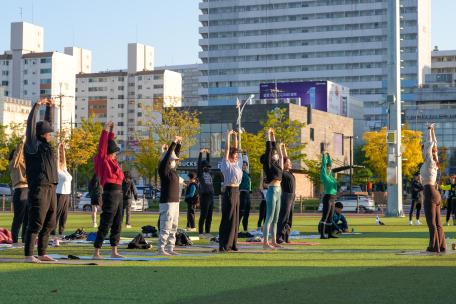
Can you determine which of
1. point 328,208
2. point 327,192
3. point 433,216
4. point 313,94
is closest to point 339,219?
point 328,208

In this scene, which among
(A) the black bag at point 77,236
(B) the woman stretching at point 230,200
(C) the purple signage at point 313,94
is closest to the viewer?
(B) the woman stretching at point 230,200

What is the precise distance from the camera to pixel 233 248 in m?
16.9

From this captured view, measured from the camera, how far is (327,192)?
2178 cm

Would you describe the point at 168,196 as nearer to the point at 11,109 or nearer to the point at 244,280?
the point at 244,280

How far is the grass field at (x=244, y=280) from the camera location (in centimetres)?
940

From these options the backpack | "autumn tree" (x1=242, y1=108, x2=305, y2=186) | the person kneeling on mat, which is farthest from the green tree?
the person kneeling on mat

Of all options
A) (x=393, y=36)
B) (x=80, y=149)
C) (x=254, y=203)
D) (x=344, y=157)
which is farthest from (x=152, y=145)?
(x=393, y=36)

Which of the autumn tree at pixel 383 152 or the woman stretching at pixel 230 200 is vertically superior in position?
the autumn tree at pixel 383 152

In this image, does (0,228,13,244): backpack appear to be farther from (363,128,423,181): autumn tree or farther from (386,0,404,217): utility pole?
(363,128,423,181): autumn tree

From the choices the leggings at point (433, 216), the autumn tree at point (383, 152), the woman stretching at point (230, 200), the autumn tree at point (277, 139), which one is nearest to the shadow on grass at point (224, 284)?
the leggings at point (433, 216)

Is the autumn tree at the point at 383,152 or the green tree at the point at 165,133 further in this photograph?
the autumn tree at the point at 383,152

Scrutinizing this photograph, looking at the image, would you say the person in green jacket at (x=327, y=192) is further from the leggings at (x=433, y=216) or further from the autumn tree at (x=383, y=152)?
the autumn tree at (x=383, y=152)

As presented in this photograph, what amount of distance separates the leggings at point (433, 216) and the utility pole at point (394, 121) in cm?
2840

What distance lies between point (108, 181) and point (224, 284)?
4440 mm
